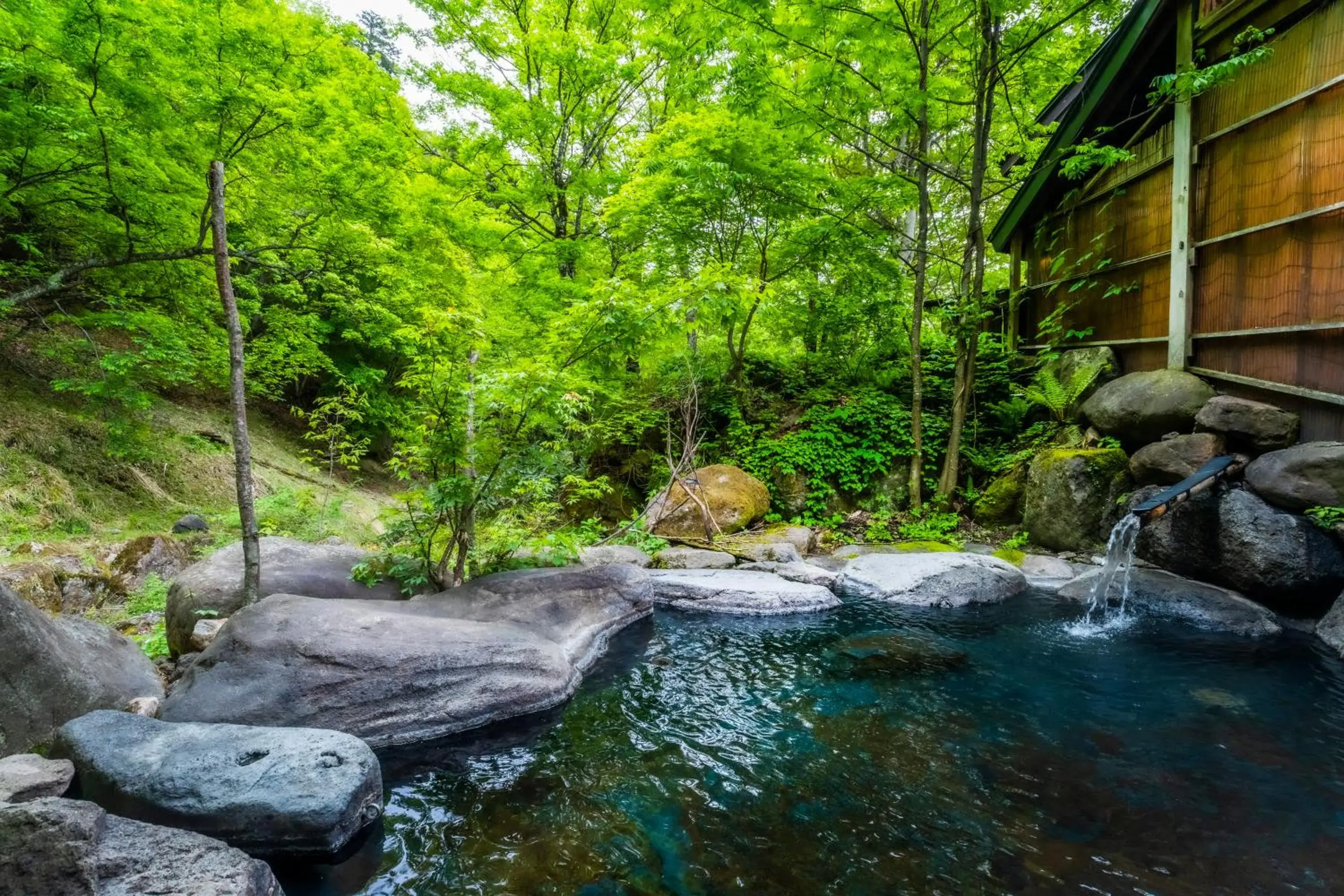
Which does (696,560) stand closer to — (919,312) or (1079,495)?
(1079,495)

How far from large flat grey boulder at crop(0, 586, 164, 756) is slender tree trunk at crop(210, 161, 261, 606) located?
3.39ft

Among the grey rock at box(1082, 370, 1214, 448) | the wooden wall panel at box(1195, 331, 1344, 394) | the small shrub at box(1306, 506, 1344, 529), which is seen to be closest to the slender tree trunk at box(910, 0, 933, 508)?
the grey rock at box(1082, 370, 1214, 448)

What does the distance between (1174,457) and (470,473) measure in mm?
7762

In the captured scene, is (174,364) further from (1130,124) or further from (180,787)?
(1130,124)

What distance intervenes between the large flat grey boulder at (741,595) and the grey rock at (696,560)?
79 cm

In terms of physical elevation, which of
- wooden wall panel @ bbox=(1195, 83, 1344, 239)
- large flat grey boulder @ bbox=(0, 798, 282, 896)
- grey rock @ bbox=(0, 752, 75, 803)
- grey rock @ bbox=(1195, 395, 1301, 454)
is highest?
wooden wall panel @ bbox=(1195, 83, 1344, 239)

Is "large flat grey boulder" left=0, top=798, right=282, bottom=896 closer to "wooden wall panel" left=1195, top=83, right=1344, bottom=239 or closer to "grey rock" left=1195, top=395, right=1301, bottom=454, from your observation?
"grey rock" left=1195, top=395, right=1301, bottom=454

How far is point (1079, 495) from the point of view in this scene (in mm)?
7711

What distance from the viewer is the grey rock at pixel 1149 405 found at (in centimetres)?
704

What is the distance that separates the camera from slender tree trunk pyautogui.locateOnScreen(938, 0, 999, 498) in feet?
27.3

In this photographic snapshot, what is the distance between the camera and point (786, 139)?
9727mm

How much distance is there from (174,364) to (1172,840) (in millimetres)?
12522

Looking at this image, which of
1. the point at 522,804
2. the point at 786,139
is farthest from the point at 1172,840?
the point at 786,139

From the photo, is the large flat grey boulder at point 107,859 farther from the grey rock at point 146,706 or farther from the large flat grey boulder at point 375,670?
the grey rock at point 146,706
